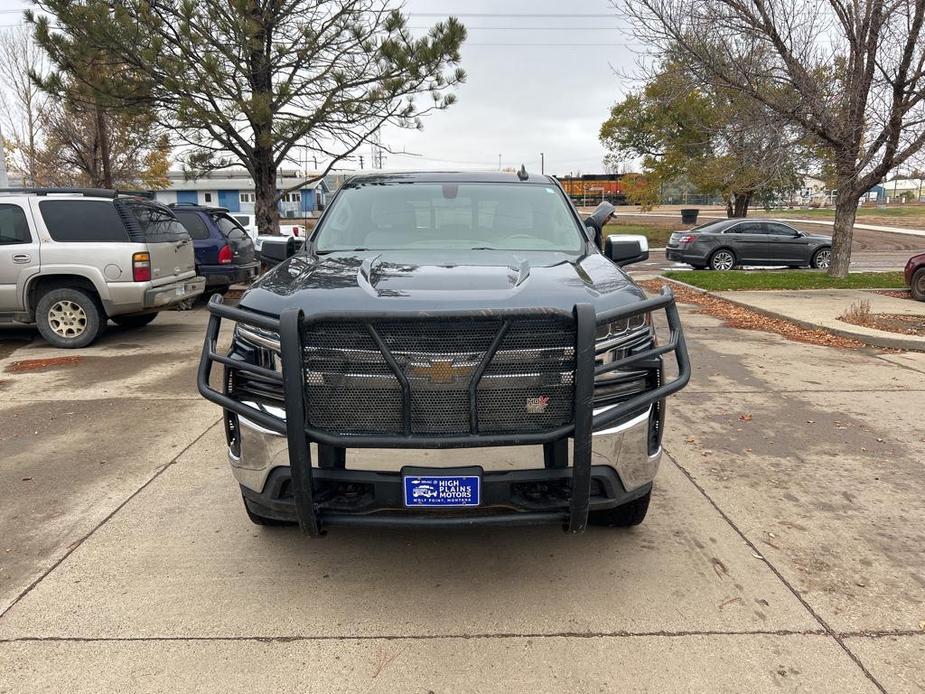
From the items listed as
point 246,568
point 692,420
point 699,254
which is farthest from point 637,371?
point 699,254

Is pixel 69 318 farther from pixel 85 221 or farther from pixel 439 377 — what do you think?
pixel 439 377

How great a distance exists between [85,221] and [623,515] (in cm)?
780

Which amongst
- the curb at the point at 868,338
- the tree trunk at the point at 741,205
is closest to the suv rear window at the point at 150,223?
→ the curb at the point at 868,338

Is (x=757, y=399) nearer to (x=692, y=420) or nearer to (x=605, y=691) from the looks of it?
(x=692, y=420)

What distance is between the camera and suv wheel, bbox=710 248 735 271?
19.3 m

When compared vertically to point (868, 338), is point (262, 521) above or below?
above

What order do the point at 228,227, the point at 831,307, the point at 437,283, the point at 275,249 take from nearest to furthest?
the point at 437,283 → the point at 275,249 → the point at 831,307 → the point at 228,227

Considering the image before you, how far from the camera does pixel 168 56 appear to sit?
12305mm

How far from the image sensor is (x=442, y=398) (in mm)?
2717

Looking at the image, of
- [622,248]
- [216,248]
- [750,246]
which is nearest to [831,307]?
[622,248]

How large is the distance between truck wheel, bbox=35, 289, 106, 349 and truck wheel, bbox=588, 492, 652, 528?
7397mm

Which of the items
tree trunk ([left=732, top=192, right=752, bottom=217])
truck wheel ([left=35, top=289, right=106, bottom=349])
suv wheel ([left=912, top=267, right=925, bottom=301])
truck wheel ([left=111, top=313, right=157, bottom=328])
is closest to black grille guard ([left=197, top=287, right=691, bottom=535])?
truck wheel ([left=35, top=289, right=106, bottom=349])

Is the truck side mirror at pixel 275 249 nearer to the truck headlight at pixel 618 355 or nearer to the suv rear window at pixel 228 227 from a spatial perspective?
the truck headlight at pixel 618 355

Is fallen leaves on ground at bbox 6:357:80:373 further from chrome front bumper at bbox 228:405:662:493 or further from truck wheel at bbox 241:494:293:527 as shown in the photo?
chrome front bumper at bbox 228:405:662:493
